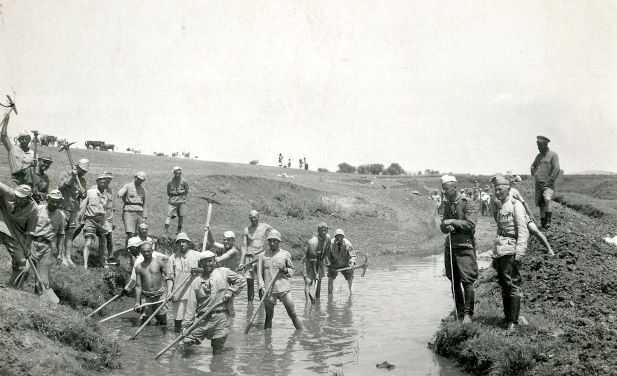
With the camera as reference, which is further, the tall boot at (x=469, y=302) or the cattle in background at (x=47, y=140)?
the cattle in background at (x=47, y=140)

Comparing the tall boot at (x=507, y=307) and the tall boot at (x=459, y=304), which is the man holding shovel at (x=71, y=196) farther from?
the tall boot at (x=507, y=307)

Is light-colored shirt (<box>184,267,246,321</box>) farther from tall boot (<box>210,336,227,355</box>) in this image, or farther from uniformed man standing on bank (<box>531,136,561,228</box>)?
uniformed man standing on bank (<box>531,136,561,228</box>)

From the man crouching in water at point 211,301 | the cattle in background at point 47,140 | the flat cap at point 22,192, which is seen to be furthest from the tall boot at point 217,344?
the cattle in background at point 47,140

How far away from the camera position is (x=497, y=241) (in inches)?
348

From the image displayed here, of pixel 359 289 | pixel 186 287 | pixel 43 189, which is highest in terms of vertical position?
pixel 43 189

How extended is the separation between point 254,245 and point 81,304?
4.05 meters

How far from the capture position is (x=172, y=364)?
9.40 m

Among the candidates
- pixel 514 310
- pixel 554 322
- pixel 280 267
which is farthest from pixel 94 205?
pixel 554 322

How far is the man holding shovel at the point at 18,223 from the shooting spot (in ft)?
30.6

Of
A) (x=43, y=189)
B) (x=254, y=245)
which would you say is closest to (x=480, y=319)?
(x=254, y=245)

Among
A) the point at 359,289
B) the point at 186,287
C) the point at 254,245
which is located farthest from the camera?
the point at 359,289

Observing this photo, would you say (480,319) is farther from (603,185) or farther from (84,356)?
(603,185)

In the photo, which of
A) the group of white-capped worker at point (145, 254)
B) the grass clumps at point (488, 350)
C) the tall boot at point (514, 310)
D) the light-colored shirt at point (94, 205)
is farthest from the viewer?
the light-colored shirt at point (94, 205)

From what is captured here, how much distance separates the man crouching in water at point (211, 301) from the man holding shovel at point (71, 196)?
171 inches
